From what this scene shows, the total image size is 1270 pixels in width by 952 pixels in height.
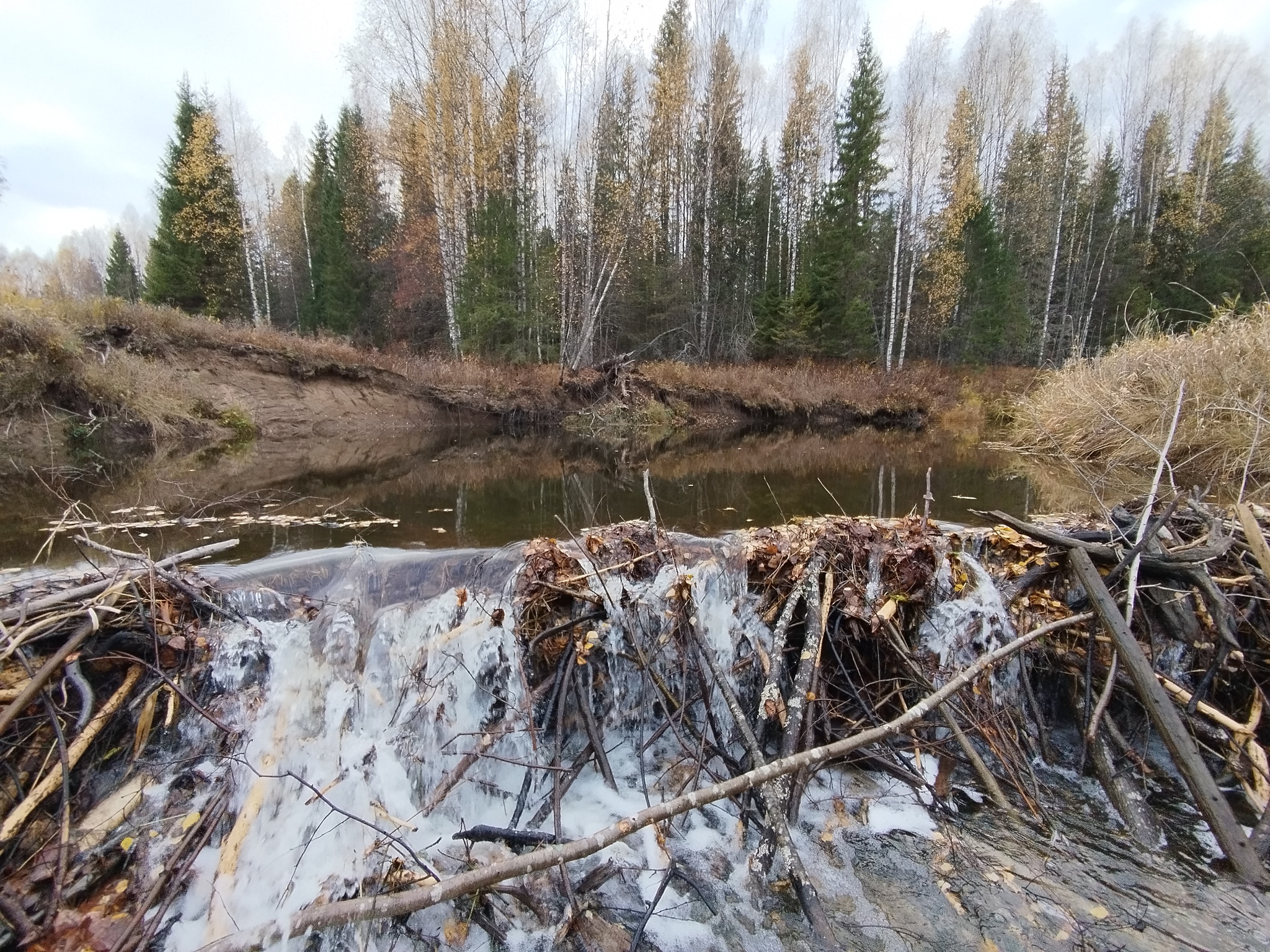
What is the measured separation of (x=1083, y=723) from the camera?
265cm

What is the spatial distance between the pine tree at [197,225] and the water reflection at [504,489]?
16940mm

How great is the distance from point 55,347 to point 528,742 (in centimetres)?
1177

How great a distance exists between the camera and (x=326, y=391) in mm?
14531

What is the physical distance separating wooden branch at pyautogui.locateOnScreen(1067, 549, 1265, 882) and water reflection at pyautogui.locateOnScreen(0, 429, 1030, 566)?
8.97ft

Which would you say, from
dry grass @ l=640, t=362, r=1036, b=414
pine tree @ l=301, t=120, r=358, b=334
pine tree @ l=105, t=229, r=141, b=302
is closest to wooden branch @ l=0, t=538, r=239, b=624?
dry grass @ l=640, t=362, r=1036, b=414

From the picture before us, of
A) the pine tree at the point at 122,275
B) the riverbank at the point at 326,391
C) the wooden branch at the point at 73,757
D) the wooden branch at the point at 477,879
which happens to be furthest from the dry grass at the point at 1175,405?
the pine tree at the point at 122,275

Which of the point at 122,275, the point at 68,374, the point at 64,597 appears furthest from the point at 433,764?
the point at 122,275

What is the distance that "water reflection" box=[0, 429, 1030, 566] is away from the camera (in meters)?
4.93

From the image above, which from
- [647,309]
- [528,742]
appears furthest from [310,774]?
[647,309]

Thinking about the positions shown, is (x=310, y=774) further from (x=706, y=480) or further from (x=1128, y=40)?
(x=1128, y=40)

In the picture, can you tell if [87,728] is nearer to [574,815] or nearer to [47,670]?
[47,670]

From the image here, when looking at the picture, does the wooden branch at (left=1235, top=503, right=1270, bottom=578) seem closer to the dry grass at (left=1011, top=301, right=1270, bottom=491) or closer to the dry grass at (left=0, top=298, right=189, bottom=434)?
the dry grass at (left=1011, top=301, right=1270, bottom=491)

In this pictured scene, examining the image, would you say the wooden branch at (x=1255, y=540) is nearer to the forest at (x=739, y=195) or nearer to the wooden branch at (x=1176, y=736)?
the wooden branch at (x=1176, y=736)

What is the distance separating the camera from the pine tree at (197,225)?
2162 centimetres
